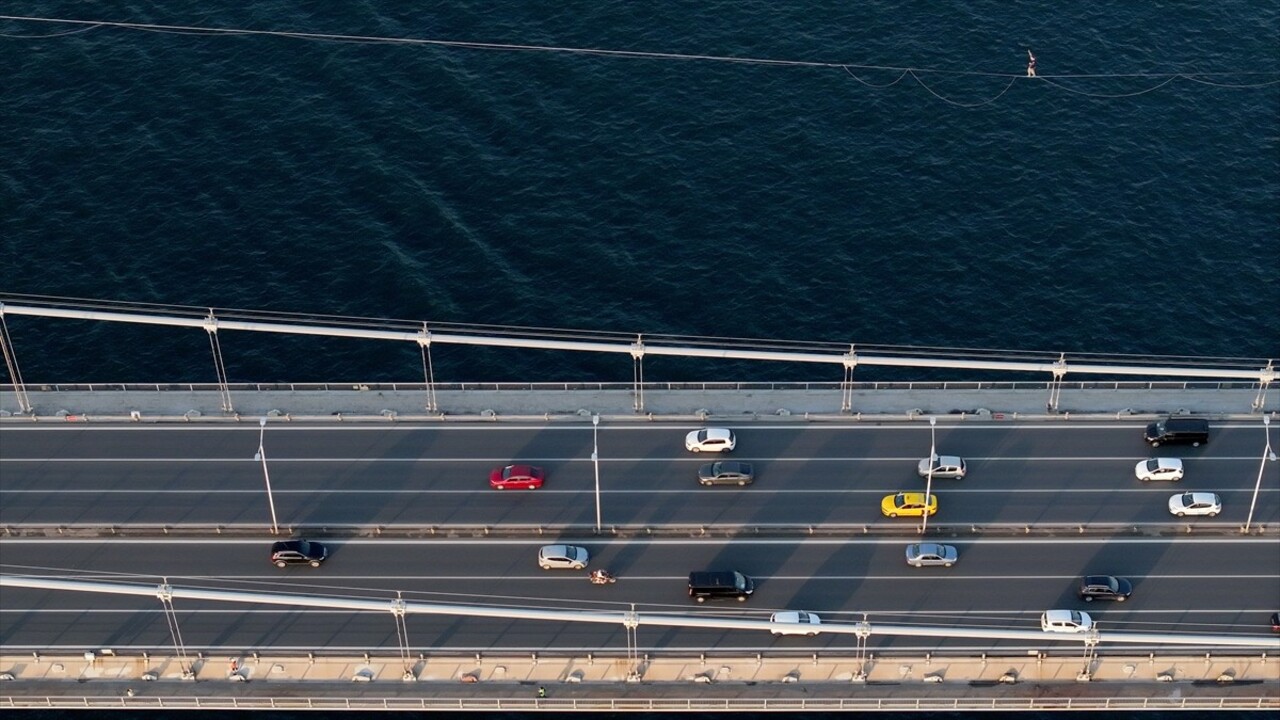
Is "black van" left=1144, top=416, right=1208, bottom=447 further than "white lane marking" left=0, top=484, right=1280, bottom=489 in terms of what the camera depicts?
Yes

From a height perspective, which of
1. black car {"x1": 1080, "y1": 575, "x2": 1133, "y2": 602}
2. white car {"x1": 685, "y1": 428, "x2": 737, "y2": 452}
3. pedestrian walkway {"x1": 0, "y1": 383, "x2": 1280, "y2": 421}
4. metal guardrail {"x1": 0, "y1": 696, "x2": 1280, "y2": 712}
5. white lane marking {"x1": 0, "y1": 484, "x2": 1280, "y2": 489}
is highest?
pedestrian walkway {"x1": 0, "y1": 383, "x2": 1280, "y2": 421}

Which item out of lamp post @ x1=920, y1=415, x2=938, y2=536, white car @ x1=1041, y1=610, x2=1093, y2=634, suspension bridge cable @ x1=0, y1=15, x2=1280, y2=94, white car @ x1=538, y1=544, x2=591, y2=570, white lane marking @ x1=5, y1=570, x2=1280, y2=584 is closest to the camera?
white car @ x1=1041, y1=610, x2=1093, y2=634

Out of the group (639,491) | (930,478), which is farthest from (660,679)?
(930,478)

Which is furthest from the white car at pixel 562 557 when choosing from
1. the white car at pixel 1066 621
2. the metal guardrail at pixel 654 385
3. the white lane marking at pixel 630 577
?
the white car at pixel 1066 621

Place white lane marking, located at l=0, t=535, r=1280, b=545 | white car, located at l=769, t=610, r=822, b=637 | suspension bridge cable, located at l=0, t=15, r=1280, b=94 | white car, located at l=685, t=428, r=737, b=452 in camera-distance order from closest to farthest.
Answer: white car, located at l=769, t=610, r=822, b=637
white lane marking, located at l=0, t=535, r=1280, b=545
white car, located at l=685, t=428, r=737, b=452
suspension bridge cable, located at l=0, t=15, r=1280, b=94

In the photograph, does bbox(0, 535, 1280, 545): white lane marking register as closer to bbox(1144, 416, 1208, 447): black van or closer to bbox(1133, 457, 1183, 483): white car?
bbox(1133, 457, 1183, 483): white car

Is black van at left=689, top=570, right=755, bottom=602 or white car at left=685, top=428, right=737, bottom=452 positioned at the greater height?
white car at left=685, top=428, right=737, bottom=452

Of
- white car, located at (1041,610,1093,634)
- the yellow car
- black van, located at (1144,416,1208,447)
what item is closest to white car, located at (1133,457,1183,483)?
black van, located at (1144,416,1208,447)

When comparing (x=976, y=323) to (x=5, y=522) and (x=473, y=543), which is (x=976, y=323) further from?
(x=5, y=522)
